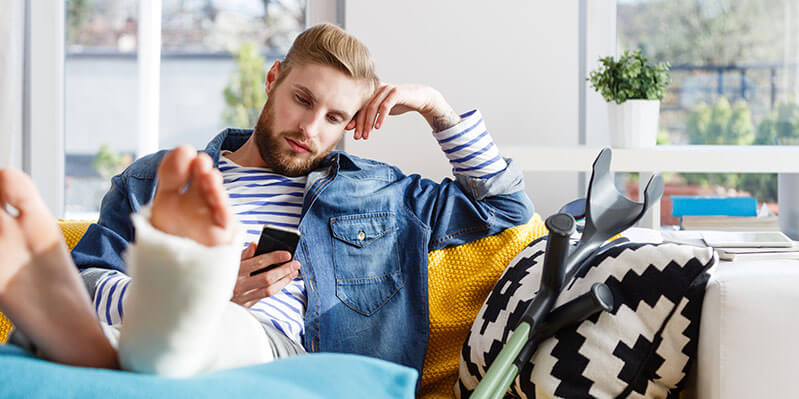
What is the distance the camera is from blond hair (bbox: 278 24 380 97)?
4.43 ft

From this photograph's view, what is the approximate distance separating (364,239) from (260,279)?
11.5 inches

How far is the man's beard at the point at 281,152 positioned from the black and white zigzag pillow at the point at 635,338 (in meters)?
0.61

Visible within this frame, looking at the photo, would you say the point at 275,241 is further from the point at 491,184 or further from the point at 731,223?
the point at 731,223

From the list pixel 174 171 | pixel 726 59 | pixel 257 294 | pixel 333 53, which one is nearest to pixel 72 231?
pixel 257 294

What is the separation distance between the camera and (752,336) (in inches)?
35.7

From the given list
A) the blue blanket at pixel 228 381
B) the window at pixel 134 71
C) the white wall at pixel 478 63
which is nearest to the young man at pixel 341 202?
the blue blanket at pixel 228 381

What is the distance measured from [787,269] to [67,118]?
2787mm

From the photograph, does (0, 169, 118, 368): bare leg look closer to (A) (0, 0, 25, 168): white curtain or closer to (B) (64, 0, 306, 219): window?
(A) (0, 0, 25, 168): white curtain

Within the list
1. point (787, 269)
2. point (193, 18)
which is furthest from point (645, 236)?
point (193, 18)

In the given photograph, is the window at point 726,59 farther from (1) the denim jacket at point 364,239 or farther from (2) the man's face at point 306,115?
(2) the man's face at point 306,115

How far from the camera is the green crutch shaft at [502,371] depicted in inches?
35.3

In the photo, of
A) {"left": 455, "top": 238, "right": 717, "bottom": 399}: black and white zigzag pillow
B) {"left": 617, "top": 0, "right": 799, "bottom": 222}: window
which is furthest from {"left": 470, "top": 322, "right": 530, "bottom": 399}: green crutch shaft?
{"left": 617, "top": 0, "right": 799, "bottom": 222}: window

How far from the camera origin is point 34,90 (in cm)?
265

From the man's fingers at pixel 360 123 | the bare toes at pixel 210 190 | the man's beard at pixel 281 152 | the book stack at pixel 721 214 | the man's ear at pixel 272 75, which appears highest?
the man's ear at pixel 272 75
